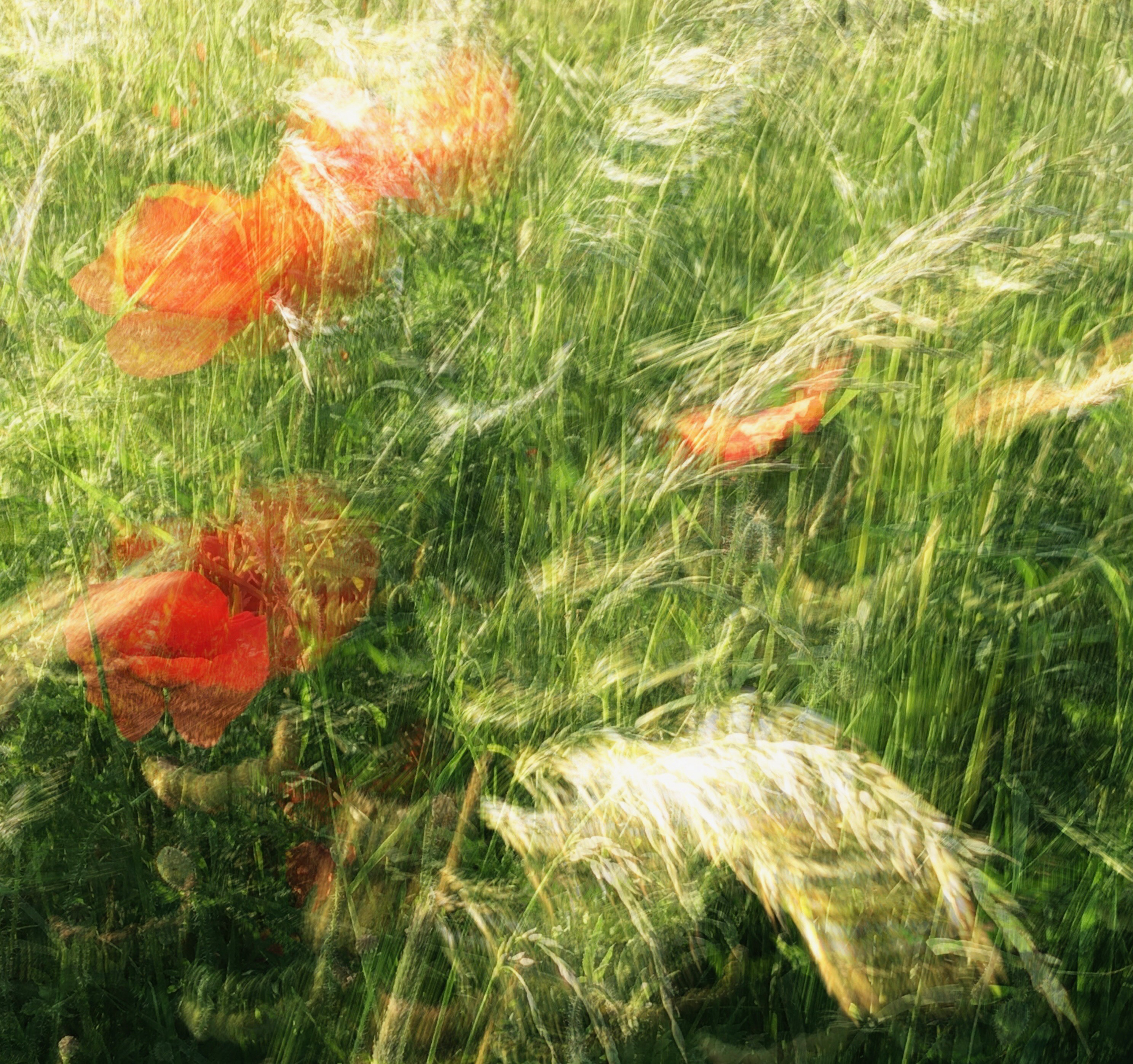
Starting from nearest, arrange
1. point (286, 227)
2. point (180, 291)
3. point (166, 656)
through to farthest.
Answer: point (166, 656), point (180, 291), point (286, 227)

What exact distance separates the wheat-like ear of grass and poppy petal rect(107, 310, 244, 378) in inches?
24.5

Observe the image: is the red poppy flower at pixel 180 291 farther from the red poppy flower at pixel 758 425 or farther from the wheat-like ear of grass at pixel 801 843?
the wheat-like ear of grass at pixel 801 843

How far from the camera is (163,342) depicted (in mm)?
1293

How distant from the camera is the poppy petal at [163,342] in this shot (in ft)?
4.23

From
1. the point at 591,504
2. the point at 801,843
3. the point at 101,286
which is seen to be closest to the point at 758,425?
the point at 591,504

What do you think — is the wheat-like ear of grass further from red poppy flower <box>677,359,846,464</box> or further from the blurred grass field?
red poppy flower <box>677,359,846,464</box>

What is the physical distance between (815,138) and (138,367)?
0.98m

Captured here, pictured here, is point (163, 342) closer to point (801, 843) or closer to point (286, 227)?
point (286, 227)

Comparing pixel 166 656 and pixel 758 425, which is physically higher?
pixel 758 425

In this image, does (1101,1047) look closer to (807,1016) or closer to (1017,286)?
(807,1016)

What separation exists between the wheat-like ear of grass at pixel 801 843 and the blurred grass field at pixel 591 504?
0.05m

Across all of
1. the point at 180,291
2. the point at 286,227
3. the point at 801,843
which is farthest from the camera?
the point at 286,227

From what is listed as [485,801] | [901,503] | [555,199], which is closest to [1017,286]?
[901,503]

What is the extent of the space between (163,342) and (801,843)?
885 mm
